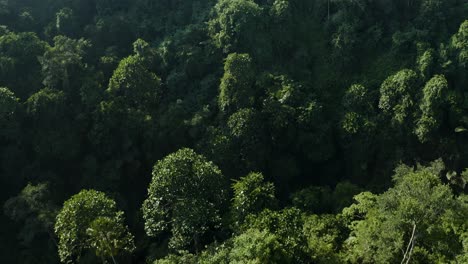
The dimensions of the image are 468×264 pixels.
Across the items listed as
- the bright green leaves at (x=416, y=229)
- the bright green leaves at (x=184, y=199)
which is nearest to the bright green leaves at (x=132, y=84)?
the bright green leaves at (x=184, y=199)

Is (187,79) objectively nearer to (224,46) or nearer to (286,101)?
(224,46)

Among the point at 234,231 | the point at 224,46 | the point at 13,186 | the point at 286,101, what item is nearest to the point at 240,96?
the point at 286,101

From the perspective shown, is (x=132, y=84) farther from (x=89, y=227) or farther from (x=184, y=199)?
(x=89, y=227)

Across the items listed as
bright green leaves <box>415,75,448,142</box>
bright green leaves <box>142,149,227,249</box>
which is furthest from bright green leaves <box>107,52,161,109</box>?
bright green leaves <box>415,75,448,142</box>

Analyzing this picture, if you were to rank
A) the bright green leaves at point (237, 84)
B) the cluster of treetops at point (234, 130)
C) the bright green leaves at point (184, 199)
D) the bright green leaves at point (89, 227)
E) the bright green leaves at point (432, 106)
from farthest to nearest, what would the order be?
the bright green leaves at point (237, 84) < the bright green leaves at point (432, 106) < the cluster of treetops at point (234, 130) < the bright green leaves at point (184, 199) < the bright green leaves at point (89, 227)

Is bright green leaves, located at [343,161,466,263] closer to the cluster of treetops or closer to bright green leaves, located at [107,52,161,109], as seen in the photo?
the cluster of treetops

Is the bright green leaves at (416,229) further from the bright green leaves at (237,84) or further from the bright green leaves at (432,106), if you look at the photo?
the bright green leaves at (237,84)
